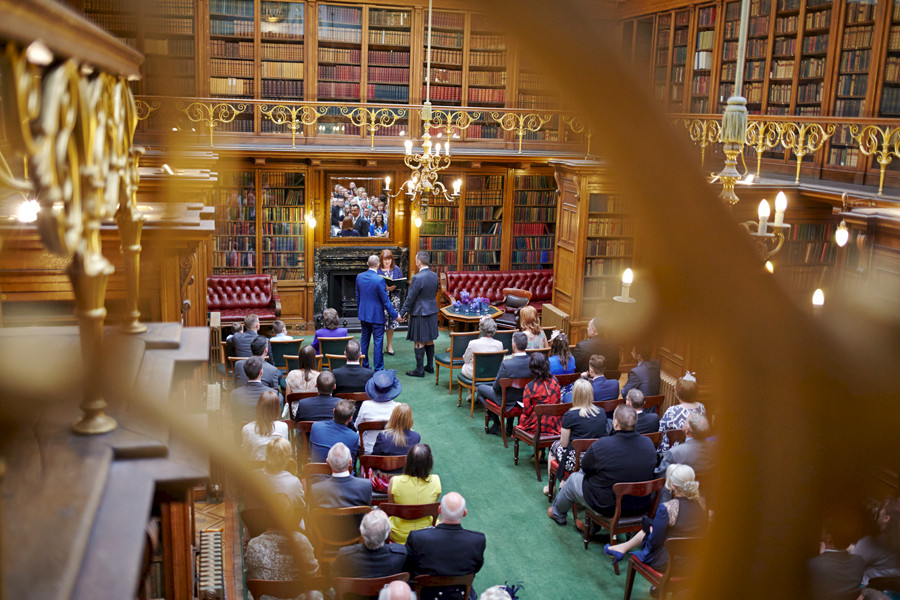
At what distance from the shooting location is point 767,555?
0.40 m

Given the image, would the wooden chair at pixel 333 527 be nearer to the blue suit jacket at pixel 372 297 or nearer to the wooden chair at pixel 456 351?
the wooden chair at pixel 456 351

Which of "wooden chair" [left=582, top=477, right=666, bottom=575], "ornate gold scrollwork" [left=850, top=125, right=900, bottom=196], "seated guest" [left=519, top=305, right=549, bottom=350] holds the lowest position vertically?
"wooden chair" [left=582, top=477, right=666, bottom=575]

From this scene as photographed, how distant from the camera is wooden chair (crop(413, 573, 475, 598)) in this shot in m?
3.80

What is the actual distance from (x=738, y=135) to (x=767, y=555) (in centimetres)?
315

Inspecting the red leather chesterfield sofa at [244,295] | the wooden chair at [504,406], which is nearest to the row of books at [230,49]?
the red leather chesterfield sofa at [244,295]

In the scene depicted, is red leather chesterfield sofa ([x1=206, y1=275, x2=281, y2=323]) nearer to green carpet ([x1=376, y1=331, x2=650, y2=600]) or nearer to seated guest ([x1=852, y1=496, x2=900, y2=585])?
green carpet ([x1=376, y1=331, x2=650, y2=600])

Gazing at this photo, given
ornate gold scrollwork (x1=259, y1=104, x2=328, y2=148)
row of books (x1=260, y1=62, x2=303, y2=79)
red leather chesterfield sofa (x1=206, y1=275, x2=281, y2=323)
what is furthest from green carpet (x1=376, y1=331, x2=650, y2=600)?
row of books (x1=260, y1=62, x2=303, y2=79)

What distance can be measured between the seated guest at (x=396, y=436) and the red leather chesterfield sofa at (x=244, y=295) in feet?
18.1

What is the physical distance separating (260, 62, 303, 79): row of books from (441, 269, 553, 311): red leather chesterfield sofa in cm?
387

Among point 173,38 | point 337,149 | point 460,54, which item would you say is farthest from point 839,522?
point 460,54

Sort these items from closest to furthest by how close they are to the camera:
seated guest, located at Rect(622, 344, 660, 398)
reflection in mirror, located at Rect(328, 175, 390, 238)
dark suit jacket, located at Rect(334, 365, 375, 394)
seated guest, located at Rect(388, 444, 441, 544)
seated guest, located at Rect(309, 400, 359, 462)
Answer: seated guest, located at Rect(388, 444, 441, 544), seated guest, located at Rect(309, 400, 359, 462), dark suit jacket, located at Rect(334, 365, 375, 394), seated guest, located at Rect(622, 344, 660, 398), reflection in mirror, located at Rect(328, 175, 390, 238)

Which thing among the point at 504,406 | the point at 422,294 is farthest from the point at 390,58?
the point at 504,406

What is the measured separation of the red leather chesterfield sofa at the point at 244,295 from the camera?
34.0 ft

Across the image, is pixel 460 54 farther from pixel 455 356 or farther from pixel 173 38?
pixel 173 38
